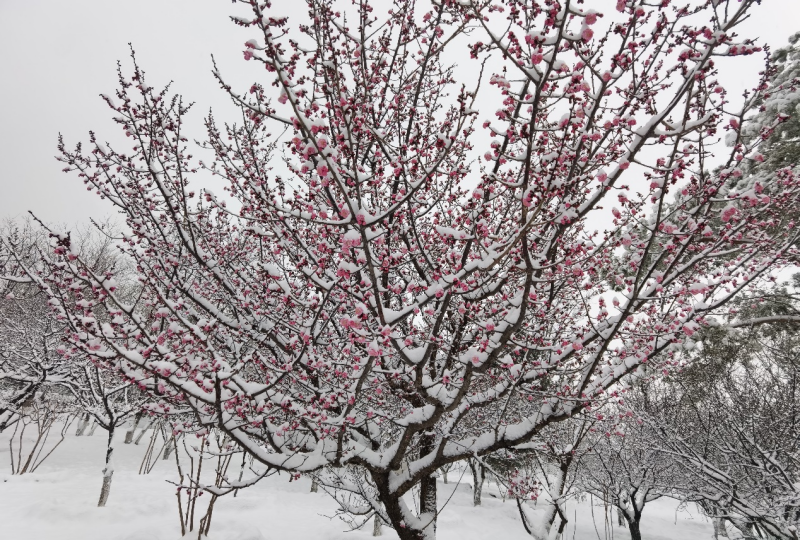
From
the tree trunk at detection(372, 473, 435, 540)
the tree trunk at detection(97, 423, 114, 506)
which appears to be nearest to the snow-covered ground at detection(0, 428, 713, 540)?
the tree trunk at detection(97, 423, 114, 506)

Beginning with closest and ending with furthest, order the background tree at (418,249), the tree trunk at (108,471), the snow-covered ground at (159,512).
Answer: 1. the background tree at (418,249)
2. the snow-covered ground at (159,512)
3. the tree trunk at (108,471)

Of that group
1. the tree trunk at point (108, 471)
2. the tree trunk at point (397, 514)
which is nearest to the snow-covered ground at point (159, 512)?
the tree trunk at point (108, 471)

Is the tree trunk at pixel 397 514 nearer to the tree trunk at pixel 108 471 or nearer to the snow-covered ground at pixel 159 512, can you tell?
the snow-covered ground at pixel 159 512

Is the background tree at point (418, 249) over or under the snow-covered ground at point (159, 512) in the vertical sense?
over

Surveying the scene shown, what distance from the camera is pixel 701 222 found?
306cm

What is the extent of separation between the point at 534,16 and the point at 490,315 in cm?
341

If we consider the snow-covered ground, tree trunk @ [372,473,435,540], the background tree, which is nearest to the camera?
the background tree

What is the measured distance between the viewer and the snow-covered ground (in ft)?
27.6

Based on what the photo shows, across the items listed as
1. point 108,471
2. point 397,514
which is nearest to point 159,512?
point 108,471

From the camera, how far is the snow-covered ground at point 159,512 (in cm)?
841

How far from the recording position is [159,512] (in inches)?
404

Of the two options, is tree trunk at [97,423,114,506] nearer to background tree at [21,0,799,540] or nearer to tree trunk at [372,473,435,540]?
background tree at [21,0,799,540]

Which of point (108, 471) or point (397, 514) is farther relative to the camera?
point (108, 471)

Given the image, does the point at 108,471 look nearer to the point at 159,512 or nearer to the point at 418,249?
the point at 159,512
